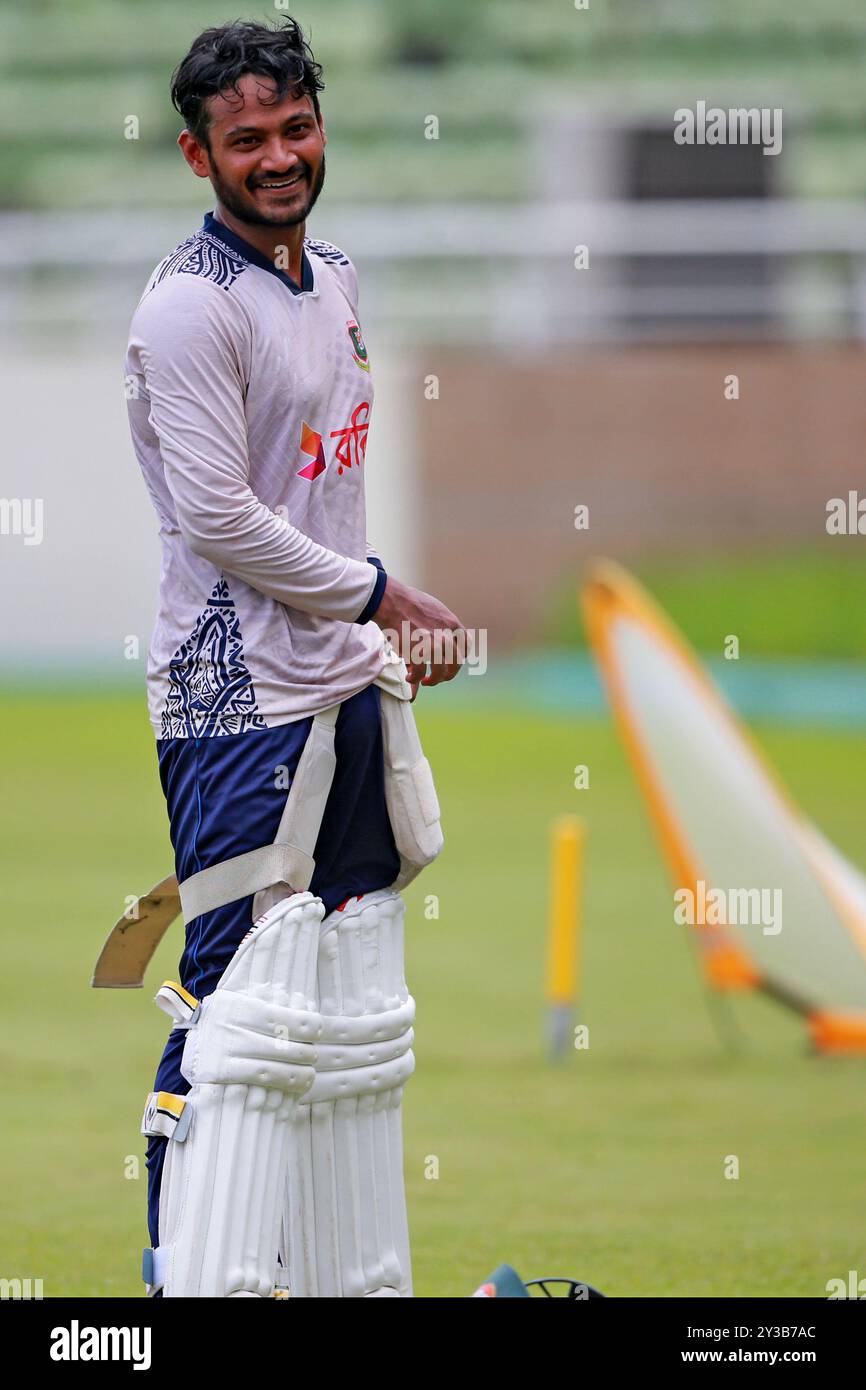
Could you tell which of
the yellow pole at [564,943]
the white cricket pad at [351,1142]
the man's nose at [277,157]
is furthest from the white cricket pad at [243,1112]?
the yellow pole at [564,943]

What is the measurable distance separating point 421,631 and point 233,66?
0.82 metres

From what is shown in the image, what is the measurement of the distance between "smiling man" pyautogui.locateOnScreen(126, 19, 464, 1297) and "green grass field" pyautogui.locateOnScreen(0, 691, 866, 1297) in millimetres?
973

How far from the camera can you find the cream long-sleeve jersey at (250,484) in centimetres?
286

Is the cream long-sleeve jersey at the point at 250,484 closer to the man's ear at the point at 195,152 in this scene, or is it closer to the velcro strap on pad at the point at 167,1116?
the man's ear at the point at 195,152

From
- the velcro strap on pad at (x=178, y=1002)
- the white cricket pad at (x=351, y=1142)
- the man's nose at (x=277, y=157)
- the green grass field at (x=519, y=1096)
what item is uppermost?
the man's nose at (x=277, y=157)

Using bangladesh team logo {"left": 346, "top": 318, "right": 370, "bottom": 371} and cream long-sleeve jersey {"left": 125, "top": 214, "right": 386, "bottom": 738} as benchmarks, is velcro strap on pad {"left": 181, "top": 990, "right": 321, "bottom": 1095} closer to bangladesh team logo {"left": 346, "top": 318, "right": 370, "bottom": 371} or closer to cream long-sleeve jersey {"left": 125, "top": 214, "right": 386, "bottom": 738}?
cream long-sleeve jersey {"left": 125, "top": 214, "right": 386, "bottom": 738}

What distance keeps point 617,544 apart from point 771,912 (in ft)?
35.9

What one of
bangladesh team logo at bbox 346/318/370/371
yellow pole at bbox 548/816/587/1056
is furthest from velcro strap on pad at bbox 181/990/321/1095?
yellow pole at bbox 548/816/587/1056

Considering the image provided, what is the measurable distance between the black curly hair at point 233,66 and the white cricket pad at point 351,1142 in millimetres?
1148

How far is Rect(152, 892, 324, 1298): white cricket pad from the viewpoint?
2854 millimetres

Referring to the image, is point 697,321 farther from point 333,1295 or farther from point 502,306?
point 333,1295

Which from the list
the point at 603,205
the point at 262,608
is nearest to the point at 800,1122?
the point at 262,608

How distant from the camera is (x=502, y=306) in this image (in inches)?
723

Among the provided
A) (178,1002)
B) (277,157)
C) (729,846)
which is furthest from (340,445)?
(729,846)
